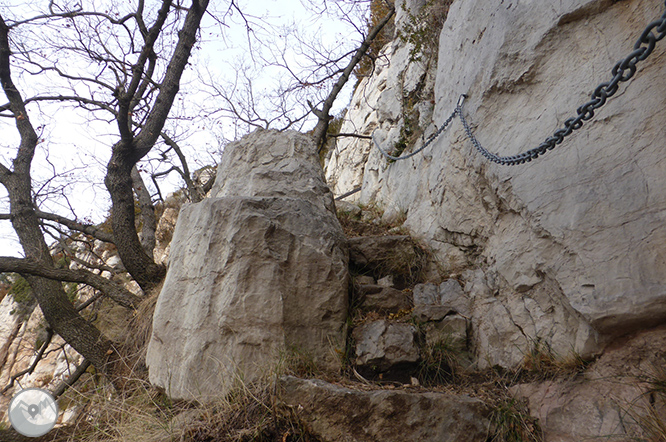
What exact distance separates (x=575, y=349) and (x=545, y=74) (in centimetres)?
224

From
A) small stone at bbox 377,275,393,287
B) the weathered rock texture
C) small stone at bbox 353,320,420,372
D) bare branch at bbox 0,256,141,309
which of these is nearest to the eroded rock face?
the weathered rock texture

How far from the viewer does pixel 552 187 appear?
2.93 meters

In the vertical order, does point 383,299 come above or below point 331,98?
below

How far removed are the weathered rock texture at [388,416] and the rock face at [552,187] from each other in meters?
0.81

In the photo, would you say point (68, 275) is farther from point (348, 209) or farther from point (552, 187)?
point (552, 187)

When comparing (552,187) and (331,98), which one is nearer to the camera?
(552,187)

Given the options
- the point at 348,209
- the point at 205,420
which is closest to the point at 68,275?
the point at 205,420

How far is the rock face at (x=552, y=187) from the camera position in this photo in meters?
2.36

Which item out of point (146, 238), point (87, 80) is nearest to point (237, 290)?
point (146, 238)

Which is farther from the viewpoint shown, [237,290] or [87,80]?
[87,80]

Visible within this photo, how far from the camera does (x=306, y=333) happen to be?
3270 mm

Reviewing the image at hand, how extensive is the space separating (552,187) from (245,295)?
255 centimetres

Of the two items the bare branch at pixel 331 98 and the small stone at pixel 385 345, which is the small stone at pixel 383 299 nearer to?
the small stone at pixel 385 345

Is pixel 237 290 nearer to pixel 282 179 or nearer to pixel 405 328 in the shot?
pixel 405 328
